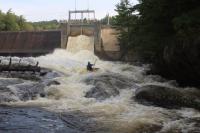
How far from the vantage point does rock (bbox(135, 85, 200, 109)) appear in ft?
51.4

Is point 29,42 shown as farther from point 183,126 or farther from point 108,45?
point 183,126

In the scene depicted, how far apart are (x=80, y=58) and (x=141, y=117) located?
31057 mm

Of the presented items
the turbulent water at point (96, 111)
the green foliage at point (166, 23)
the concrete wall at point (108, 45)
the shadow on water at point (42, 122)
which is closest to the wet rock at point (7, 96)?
the turbulent water at point (96, 111)

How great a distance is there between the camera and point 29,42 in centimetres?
5128

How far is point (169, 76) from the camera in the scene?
24531 mm

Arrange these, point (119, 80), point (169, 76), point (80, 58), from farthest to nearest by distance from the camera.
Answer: point (80, 58)
point (169, 76)
point (119, 80)

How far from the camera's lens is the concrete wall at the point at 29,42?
49.6m

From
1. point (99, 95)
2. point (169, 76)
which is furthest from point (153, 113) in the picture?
point (169, 76)

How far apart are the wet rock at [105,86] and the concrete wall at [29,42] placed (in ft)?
88.2

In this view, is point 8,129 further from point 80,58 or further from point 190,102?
point 80,58

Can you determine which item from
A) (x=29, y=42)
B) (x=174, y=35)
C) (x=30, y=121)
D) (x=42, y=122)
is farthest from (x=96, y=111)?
(x=29, y=42)

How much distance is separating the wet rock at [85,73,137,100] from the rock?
179 cm

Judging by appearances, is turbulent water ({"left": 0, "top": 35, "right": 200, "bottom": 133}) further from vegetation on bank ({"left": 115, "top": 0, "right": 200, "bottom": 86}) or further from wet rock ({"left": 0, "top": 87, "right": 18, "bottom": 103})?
vegetation on bank ({"left": 115, "top": 0, "right": 200, "bottom": 86})

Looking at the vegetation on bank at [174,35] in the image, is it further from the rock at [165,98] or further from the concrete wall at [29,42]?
the concrete wall at [29,42]
